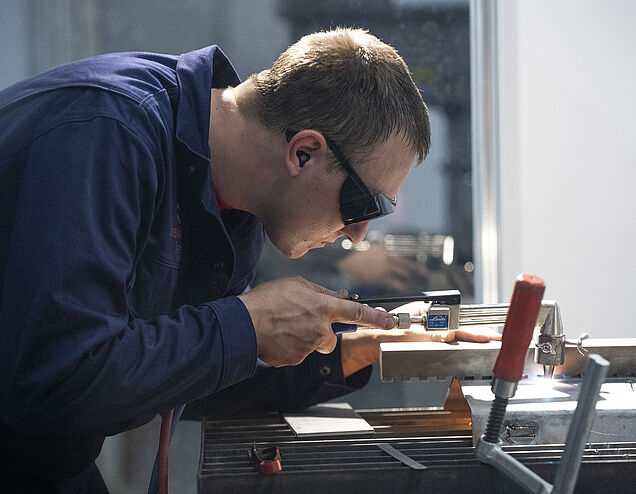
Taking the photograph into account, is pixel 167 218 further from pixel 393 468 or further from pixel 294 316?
pixel 393 468

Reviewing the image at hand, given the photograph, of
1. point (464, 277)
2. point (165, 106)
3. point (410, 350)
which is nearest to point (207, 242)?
point (165, 106)

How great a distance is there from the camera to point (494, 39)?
170 centimetres

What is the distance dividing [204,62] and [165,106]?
5.6 inches

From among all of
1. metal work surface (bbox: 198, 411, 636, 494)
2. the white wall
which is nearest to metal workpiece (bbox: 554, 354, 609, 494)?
metal work surface (bbox: 198, 411, 636, 494)

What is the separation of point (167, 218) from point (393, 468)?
467 mm

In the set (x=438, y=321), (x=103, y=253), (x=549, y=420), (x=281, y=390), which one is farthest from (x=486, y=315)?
(x=103, y=253)

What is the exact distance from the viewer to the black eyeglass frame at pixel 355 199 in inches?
38.9

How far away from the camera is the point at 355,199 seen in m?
1.01

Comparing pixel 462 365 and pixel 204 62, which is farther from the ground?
pixel 204 62

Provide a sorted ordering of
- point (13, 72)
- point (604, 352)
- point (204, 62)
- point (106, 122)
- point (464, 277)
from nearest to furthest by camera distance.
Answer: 1. point (106, 122)
2. point (204, 62)
3. point (604, 352)
4. point (13, 72)
5. point (464, 277)

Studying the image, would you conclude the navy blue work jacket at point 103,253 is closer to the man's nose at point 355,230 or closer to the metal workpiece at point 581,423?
the man's nose at point 355,230

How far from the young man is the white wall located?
30.5 inches

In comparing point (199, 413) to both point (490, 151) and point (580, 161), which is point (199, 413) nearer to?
point (490, 151)

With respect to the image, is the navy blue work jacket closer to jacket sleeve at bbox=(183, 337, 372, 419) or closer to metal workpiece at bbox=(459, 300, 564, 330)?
jacket sleeve at bbox=(183, 337, 372, 419)
